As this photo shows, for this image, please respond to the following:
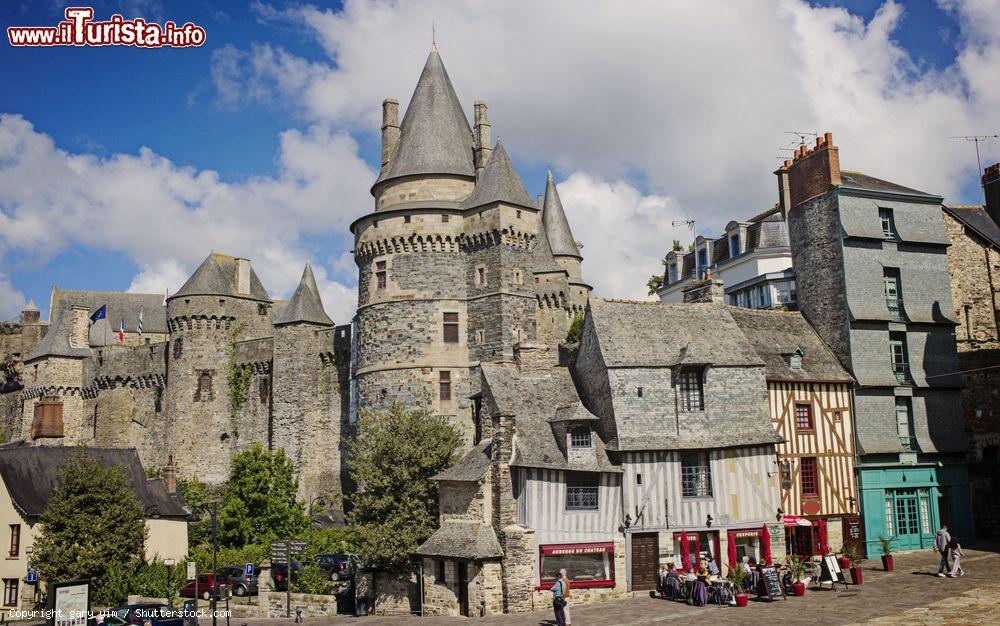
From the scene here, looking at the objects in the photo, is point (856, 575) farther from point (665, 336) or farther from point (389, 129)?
point (389, 129)

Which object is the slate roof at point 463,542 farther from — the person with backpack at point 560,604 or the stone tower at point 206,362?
the stone tower at point 206,362

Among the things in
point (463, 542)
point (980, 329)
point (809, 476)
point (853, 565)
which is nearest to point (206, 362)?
point (463, 542)

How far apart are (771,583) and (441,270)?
19533 millimetres

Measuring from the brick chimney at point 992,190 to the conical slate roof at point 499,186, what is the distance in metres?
19.6

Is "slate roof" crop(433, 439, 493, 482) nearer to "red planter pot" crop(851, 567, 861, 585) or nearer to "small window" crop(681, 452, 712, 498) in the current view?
"small window" crop(681, 452, 712, 498)

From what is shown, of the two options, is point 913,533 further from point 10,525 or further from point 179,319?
point 179,319

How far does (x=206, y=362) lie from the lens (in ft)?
164

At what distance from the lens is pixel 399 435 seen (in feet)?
91.7

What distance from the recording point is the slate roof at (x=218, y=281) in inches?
1988

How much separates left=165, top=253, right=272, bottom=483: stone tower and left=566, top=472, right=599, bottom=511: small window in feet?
92.2

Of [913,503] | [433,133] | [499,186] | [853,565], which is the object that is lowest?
[853,565]

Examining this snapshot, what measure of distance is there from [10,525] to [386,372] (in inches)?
554

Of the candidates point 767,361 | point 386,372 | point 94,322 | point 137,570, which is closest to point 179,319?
point 94,322

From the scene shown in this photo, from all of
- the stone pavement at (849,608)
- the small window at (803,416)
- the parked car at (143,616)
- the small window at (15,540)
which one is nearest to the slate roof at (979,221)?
the small window at (803,416)
